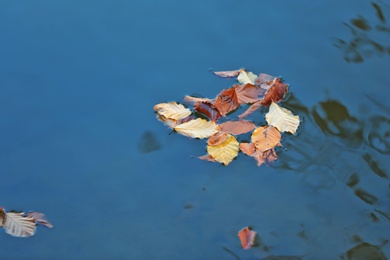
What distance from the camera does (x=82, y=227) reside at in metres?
2.26

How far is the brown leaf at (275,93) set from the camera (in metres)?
2.66

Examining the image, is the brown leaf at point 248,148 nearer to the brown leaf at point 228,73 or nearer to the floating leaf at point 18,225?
the brown leaf at point 228,73

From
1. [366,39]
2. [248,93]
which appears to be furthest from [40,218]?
[366,39]

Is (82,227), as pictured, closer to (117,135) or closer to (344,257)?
(117,135)

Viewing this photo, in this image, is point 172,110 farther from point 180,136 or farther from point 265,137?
point 265,137

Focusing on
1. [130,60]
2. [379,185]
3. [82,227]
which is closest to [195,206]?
[82,227]

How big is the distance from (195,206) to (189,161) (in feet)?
0.76

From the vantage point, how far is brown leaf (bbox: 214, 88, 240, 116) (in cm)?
264

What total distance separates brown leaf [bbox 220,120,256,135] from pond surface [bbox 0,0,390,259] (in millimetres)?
94

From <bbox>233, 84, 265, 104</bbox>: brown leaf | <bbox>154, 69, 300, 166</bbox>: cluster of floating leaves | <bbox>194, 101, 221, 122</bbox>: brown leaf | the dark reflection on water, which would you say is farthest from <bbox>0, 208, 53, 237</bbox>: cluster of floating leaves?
the dark reflection on water

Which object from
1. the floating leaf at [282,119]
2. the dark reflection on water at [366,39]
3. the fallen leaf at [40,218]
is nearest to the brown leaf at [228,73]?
the floating leaf at [282,119]

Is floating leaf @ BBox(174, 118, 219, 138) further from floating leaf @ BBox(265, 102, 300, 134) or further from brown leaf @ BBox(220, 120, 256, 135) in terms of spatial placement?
floating leaf @ BBox(265, 102, 300, 134)

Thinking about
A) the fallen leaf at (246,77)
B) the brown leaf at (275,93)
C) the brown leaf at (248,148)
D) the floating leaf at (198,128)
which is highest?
the fallen leaf at (246,77)

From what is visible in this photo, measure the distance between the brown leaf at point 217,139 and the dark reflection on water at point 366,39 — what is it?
0.82 meters
